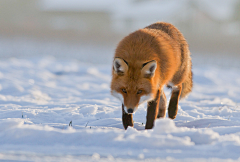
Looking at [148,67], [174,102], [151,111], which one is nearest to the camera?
[148,67]

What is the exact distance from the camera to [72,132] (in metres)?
3.16

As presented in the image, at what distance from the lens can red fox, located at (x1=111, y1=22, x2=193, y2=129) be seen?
393 cm

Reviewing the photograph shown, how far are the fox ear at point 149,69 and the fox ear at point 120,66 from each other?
0.92 feet

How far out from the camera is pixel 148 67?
12.9ft

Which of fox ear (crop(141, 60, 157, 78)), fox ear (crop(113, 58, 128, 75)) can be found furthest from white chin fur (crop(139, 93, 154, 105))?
fox ear (crop(113, 58, 128, 75))

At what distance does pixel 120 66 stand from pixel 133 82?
324mm

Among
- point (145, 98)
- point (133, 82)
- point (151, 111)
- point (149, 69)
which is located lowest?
point (151, 111)

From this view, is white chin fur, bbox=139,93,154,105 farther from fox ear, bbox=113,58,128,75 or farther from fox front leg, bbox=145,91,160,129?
fox ear, bbox=113,58,128,75

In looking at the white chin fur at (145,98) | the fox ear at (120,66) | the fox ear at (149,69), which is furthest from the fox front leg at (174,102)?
the fox ear at (120,66)

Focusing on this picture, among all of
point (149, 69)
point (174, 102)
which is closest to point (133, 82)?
point (149, 69)

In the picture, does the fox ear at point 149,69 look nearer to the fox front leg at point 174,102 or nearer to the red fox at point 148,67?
the red fox at point 148,67

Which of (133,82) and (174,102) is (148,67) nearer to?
(133,82)

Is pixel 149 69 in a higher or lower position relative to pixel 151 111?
higher

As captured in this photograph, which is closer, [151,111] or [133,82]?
[133,82]
